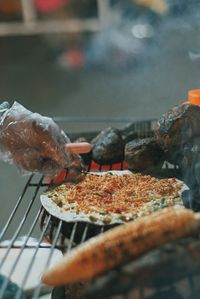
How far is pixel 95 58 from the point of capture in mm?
3936

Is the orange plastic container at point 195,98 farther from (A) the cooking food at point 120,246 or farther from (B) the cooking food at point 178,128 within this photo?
(A) the cooking food at point 120,246

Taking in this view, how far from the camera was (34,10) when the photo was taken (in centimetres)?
414

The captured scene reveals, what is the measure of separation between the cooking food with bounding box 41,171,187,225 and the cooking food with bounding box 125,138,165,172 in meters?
0.04

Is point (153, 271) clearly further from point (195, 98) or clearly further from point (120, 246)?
point (195, 98)

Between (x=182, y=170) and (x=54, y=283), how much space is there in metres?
0.80

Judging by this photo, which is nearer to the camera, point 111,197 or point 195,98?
Answer: point 111,197

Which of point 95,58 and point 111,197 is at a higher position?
point 111,197

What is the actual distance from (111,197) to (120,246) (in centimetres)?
52

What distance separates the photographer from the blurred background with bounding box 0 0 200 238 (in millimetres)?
3037

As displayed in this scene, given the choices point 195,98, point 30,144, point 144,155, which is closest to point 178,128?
point 144,155

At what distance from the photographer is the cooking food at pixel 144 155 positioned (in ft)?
5.49

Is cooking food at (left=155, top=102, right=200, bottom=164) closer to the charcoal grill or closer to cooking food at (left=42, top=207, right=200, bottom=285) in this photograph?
the charcoal grill

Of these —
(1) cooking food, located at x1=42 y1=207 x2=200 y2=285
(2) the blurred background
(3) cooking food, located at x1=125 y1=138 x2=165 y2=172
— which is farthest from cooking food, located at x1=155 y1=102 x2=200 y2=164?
(2) the blurred background

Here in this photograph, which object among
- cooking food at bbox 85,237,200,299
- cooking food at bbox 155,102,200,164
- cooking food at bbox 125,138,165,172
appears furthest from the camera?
cooking food at bbox 125,138,165,172
